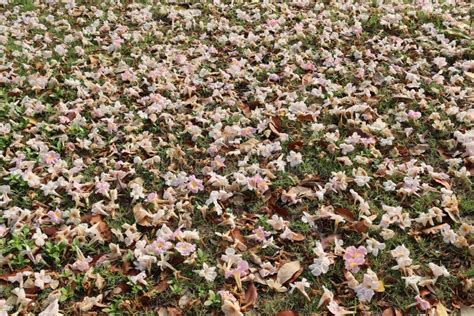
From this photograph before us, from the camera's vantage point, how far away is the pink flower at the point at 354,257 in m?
3.00

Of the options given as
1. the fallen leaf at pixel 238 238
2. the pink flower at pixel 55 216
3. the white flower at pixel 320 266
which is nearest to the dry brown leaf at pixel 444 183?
the white flower at pixel 320 266

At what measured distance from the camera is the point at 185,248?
3.12 metres

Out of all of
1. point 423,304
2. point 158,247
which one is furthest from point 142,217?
point 423,304

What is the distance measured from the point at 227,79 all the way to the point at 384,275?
236 centimetres

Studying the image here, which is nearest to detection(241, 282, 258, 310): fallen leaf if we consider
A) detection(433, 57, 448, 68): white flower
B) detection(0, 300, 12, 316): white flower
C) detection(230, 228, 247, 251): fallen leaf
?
detection(230, 228, 247, 251): fallen leaf

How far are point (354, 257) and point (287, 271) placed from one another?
401 mm

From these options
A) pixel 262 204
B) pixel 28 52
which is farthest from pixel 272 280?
pixel 28 52

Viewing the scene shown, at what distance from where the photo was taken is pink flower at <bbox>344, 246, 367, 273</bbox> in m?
3.00

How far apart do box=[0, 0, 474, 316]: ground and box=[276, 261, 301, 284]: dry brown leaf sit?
0.01 meters

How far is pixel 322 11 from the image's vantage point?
18.7ft

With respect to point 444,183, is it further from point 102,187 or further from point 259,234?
point 102,187

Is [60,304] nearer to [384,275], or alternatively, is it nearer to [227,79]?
[384,275]

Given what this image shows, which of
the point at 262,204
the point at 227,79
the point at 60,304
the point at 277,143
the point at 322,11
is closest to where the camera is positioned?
the point at 60,304

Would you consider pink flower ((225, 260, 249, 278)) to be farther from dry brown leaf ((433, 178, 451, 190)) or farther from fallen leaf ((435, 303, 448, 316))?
dry brown leaf ((433, 178, 451, 190))
